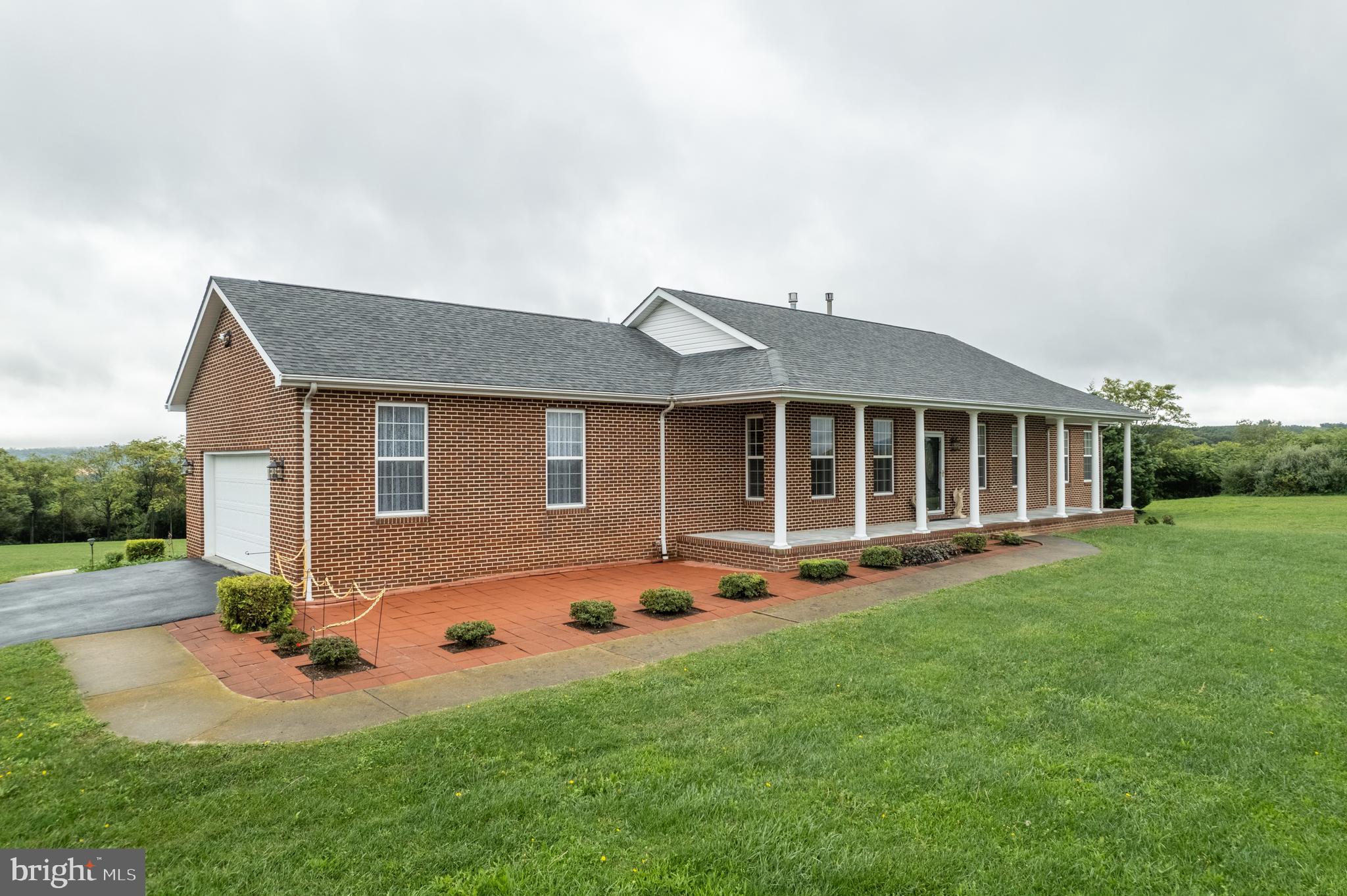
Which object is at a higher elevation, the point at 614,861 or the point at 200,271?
the point at 200,271

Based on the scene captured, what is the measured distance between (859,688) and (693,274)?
125 ft

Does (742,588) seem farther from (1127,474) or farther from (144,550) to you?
(1127,474)

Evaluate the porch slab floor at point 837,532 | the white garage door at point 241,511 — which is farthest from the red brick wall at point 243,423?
the porch slab floor at point 837,532

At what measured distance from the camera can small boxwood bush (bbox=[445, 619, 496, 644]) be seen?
7.84 m

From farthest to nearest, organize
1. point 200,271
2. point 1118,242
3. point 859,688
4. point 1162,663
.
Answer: point 200,271, point 1118,242, point 1162,663, point 859,688

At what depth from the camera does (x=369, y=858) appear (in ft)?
11.6

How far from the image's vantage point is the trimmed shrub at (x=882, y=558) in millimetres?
13016

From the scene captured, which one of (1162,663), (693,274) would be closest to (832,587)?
(1162,663)

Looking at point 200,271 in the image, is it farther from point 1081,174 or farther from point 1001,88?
point 1081,174

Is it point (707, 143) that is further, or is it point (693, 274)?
point (693, 274)

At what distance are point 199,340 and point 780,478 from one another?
11947mm

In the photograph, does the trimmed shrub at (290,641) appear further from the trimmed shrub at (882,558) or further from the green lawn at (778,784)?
the trimmed shrub at (882,558)

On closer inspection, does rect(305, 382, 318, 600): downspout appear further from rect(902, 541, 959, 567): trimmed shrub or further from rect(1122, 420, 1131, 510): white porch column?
rect(1122, 420, 1131, 510): white porch column

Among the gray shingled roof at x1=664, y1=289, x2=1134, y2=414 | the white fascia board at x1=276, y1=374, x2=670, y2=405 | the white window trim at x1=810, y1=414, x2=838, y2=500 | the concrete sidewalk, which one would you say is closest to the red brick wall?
the white fascia board at x1=276, y1=374, x2=670, y2=405
